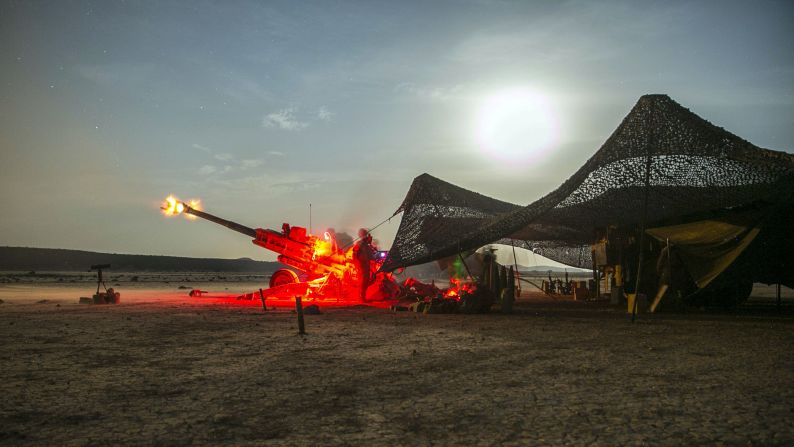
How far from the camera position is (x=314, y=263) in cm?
2417

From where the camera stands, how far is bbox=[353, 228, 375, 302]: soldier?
79.1 ft

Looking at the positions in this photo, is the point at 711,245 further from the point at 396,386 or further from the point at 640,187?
the point at 396,386

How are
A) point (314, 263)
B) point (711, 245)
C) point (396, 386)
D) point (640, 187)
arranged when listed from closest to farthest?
point (396, 386)
point (711, 245)
point (640, 187)
point (314, 263)

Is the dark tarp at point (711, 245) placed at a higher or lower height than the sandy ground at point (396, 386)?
higher

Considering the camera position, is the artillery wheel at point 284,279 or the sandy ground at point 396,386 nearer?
the sandy ground at point 396,386

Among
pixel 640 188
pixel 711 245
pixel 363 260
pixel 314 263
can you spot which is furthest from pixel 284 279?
pixel 711 245

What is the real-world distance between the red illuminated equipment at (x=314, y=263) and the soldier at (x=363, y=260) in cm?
10

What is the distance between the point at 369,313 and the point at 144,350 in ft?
29.6

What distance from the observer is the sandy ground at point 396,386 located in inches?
200

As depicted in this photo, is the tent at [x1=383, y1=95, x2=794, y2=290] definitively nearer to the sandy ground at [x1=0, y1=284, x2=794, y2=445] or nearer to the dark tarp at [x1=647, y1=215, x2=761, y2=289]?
the dark tarp at [x1=647, y1=215, x2=761, y2=289]

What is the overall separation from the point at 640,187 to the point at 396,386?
13.0m

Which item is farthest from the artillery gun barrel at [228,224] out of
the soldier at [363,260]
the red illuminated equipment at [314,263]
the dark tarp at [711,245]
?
the dark tarp at [711,245]

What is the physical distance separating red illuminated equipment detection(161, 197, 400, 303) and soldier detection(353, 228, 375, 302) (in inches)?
4.0

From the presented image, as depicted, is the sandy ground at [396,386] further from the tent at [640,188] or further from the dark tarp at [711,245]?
the tent at [640,188]
